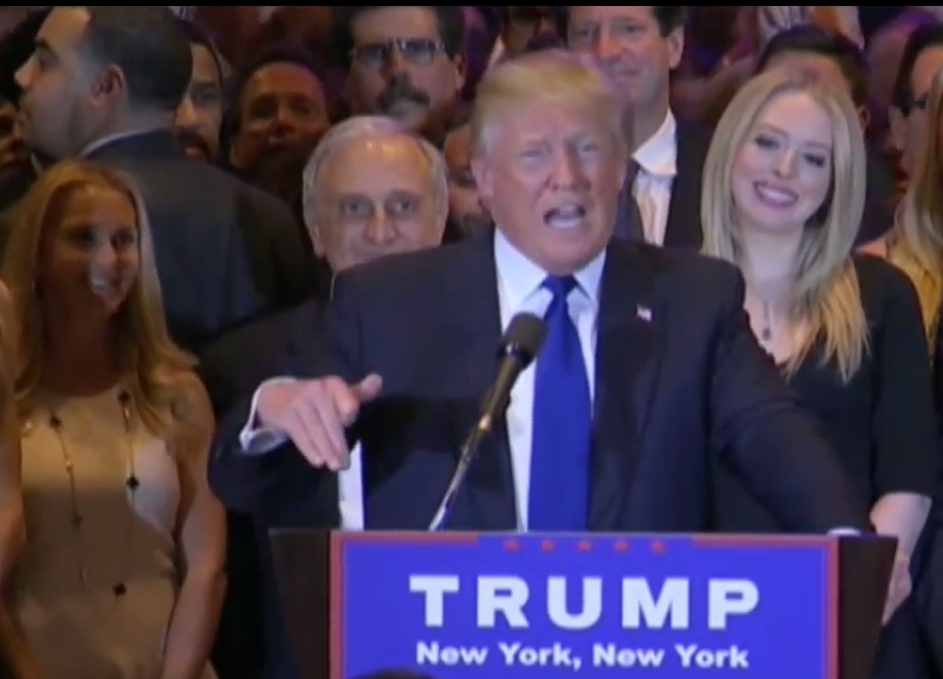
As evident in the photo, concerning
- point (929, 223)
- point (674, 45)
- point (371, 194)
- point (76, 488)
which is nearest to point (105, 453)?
point (76, 488)

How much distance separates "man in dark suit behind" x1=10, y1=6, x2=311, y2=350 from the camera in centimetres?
358

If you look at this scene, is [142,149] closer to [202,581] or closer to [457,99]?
[202,581]

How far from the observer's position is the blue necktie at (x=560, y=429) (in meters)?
2.39

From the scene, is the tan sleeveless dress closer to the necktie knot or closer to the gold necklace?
the gold necklace

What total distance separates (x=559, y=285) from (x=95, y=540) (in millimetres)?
1030

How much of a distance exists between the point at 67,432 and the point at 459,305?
3.12 feet

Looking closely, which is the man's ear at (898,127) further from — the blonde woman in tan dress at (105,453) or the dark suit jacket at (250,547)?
the blonde woman in tan dress at (105,453)

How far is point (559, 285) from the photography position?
2.46m

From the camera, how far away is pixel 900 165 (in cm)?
439

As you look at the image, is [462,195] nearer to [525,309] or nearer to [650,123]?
[650,123]

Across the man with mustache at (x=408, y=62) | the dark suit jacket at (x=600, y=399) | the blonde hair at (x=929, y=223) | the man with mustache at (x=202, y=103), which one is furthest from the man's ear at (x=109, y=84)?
the blonde hair at (x=929, y=223)

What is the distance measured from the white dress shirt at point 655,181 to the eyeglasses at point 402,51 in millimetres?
917

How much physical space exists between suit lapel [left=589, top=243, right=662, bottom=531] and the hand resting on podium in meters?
0.35

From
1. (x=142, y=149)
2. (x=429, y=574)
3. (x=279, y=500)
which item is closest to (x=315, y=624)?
(x=429, y=574)
